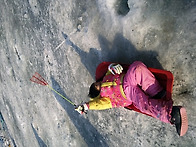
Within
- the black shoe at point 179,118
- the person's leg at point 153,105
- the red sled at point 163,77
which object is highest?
the red sled at point 163,77

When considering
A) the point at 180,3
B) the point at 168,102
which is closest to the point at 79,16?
the point at 180,3

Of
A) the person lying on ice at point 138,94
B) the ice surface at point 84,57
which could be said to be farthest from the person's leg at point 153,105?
the ice surface at point 84,57

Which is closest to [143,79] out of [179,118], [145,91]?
[145,91]

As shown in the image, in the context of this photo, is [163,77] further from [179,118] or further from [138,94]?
[179,118]

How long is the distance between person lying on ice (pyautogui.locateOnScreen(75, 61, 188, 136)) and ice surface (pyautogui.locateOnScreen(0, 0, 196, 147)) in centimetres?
23

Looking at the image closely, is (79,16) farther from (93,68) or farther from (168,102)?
(168,102)

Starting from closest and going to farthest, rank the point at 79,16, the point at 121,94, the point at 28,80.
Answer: the point at 121,94
the point at 79,16
the point at 28,80

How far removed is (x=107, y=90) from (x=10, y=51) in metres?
2.08

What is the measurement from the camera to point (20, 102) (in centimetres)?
336

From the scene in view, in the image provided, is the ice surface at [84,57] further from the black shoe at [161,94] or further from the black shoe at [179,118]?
the black shoe at [179,118]

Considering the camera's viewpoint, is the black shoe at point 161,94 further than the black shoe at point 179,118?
Yes

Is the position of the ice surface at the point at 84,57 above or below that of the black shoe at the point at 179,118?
above

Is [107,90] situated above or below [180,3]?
below

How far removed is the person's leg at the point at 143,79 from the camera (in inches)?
59.4
